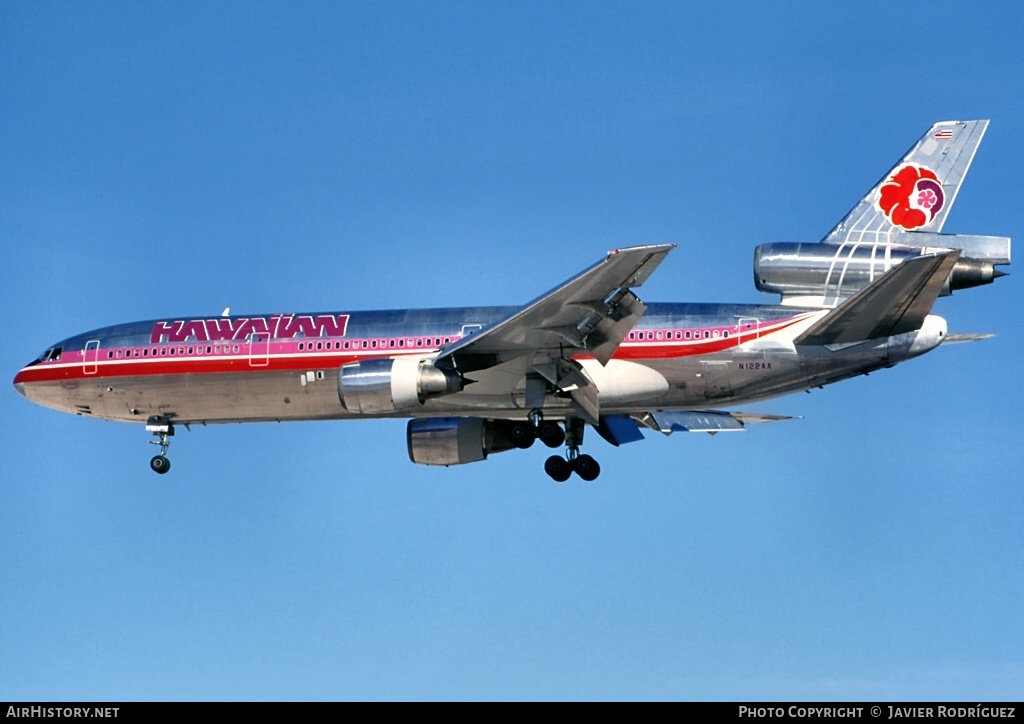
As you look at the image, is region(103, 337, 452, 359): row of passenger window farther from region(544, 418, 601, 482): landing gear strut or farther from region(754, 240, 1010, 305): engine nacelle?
region(754, 240, 1010, 305): engine nacelle

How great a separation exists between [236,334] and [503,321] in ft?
26.6

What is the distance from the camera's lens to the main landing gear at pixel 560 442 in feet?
111

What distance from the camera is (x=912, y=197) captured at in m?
32.0

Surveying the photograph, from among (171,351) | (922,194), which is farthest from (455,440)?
(922,194)

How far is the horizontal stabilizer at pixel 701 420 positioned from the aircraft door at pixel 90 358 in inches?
554

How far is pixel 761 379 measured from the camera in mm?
31031

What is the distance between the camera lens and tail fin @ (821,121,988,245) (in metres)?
31.8

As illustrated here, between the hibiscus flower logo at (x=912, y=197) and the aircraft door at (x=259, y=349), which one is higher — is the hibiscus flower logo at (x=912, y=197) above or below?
above

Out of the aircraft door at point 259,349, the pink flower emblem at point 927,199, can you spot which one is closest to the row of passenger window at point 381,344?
the aircraft door at point 259,349

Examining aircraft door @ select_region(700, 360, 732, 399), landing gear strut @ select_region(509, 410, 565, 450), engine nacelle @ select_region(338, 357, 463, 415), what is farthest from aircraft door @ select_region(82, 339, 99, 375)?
aircraft door @ select_region(700, 360, 732, 399)

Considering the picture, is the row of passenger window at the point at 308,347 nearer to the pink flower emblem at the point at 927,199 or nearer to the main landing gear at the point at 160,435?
the main landing gear at the point at 160,435
